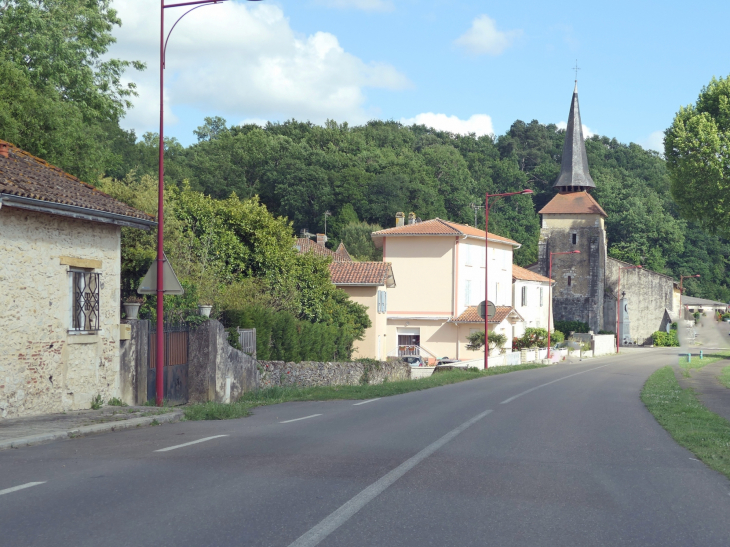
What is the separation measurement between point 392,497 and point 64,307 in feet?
32.7

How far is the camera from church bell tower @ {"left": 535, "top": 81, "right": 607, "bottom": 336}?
80625 millimetres

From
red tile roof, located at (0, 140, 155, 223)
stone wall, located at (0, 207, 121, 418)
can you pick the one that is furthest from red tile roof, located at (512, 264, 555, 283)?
stone wall, located at (0, 207, 121, 418)

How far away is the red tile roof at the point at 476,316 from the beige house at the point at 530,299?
20.7 feet

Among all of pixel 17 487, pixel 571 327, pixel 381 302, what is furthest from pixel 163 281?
pixel 571 327

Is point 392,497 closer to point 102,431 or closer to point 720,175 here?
point 102,431

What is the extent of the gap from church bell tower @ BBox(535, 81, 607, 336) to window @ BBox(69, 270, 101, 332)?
69.9 m

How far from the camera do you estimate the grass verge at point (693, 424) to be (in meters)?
9.94

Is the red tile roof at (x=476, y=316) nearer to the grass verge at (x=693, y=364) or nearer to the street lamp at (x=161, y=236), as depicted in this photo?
the grass verge at (x=693, y=364)

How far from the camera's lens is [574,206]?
265 ft

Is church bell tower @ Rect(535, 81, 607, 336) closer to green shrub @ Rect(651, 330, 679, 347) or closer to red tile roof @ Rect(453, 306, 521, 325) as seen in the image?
green shrub @ Rect(651, 330, 679, 347)

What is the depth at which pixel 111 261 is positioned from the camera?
16.1 m

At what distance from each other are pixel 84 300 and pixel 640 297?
81.7 meters

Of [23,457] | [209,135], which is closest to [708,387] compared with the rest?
[23,457]

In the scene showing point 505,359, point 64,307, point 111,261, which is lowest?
point 505,359
